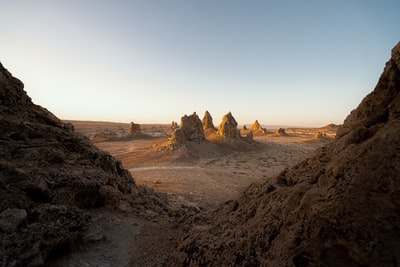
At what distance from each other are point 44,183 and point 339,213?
6.21 m

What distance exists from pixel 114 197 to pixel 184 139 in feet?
61.5

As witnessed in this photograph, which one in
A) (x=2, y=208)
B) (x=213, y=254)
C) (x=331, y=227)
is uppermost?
(x=331, y=227)

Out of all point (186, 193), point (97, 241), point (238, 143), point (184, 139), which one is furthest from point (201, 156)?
point (97, 241)

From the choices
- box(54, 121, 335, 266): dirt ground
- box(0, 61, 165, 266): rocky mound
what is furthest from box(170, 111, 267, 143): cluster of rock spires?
box(0, 61, 165, 266): rocky mound

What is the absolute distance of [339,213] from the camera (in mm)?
2715

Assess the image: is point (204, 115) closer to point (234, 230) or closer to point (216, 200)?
point (216, 200)

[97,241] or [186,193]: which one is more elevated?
[97,241]

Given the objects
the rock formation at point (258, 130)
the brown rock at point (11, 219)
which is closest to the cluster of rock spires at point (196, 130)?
the brown rock at point (11, 219)

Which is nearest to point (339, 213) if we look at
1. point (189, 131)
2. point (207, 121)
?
point (189, 131)

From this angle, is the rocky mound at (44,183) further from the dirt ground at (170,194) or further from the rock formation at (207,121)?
the rock formation at (207,121)

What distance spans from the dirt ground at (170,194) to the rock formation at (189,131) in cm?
136

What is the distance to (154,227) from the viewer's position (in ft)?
18.9

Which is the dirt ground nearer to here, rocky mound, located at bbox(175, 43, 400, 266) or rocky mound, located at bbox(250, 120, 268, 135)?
rocky mound, located at bbox(175, 43, 400, 266)

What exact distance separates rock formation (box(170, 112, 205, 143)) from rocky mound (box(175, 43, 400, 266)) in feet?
67.5
